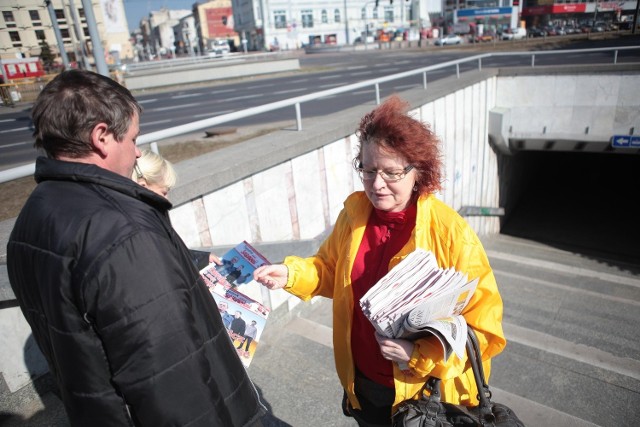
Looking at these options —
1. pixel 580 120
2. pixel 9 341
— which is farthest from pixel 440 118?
pixel 9 341

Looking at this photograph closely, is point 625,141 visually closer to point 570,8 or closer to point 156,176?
point 156,176

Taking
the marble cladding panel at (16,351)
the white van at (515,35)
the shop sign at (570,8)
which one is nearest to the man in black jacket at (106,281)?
the marble cladding panel at (16,351)

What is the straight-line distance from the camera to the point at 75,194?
1.19m

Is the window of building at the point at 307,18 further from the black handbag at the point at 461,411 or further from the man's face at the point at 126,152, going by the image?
the black handbag at the point at 461,411

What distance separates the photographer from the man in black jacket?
1119 mm

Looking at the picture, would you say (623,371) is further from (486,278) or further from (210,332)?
(210,332)

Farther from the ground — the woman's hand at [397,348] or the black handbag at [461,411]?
the woman's hand at [397,348]

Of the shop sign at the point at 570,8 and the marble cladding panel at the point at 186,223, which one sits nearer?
the marble cladding panel at the point at 186,223

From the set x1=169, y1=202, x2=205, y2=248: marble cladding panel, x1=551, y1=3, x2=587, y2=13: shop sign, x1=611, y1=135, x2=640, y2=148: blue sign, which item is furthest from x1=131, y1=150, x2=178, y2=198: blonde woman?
x1=551, y1=3, x2=587, y2=13: shop sign

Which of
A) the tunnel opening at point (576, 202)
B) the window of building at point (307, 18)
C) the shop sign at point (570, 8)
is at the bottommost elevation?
the tunnel opening at point (576, 202)

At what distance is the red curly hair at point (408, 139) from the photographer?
179cm

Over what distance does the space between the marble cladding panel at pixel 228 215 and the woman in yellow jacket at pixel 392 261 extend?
1.66 meters

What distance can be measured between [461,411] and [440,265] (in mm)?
598

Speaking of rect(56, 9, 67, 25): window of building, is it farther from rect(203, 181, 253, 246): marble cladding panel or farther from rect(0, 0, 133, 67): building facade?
rect(203, 181, 253, 246): marble cladding panel
